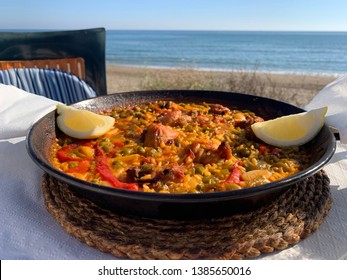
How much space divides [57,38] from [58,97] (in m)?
1.06

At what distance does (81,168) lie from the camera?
99.3 inches

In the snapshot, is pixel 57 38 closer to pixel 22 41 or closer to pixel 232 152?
pixel 22 41

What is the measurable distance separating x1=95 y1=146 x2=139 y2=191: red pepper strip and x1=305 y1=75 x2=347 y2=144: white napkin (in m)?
1.56

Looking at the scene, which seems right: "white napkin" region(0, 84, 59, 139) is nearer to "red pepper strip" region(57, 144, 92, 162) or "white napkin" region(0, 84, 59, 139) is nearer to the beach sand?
"red pepper strip" region(57, 144, 92, 162)

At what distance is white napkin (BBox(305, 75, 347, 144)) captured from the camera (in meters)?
2.77

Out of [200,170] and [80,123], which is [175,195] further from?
[80,123]

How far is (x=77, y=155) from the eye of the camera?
8.98ft

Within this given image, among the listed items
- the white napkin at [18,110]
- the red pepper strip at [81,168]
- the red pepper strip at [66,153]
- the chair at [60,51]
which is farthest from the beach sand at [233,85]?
the red pepper strip at [81,168]

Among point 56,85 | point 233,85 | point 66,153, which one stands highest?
point 66,153

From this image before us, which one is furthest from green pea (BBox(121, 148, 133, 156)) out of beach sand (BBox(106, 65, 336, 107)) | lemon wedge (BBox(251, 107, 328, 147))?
beach sand (BBox(106, 65, 336, 107))

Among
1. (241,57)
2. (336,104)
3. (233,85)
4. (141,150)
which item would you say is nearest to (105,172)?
(141,150)

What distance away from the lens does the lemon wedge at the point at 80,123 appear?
2.95 m

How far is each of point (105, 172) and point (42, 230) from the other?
1.65 feet

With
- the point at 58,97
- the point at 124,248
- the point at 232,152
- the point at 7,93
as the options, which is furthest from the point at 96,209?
the point at 58,97
